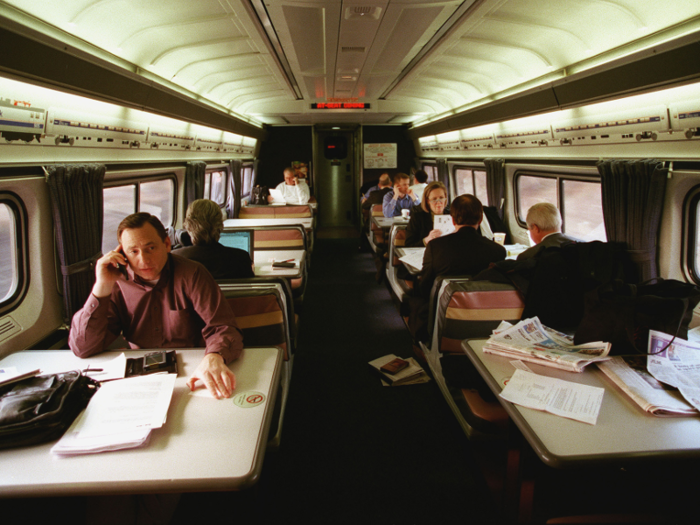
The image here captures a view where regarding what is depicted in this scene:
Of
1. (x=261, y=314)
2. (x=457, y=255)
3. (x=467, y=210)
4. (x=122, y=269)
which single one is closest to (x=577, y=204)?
(x=467, y=210)

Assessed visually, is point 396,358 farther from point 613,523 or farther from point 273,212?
point 273,212

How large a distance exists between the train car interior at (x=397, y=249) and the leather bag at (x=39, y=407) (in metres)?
0.06

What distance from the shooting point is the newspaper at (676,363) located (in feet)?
5.59

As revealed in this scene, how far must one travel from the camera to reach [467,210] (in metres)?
3.56

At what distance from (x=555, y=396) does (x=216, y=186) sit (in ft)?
23.6

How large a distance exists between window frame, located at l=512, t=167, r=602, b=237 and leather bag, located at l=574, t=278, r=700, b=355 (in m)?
2.18

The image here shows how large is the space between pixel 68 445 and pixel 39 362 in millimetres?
947

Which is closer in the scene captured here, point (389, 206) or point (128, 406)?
point (128, 406)

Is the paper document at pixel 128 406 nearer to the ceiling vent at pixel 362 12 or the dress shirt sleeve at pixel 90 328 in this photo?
the dress shirt sleeve at pixel 90 328

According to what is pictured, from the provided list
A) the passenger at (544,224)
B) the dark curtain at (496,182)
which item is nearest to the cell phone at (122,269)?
the passenger at (544,224)

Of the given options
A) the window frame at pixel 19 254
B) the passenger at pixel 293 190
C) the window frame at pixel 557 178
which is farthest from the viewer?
the passenger at pixel 293 190

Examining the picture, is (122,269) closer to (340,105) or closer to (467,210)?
(467,210)

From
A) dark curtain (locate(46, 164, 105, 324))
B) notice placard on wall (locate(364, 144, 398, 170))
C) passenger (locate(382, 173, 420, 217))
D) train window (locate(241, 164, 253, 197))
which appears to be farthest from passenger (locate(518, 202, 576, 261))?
notice placard on wall (locate(364, 144, 398, 170))

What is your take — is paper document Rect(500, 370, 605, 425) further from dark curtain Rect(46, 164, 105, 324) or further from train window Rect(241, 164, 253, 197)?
A: train window Rect(241, 164, 253, 197)
